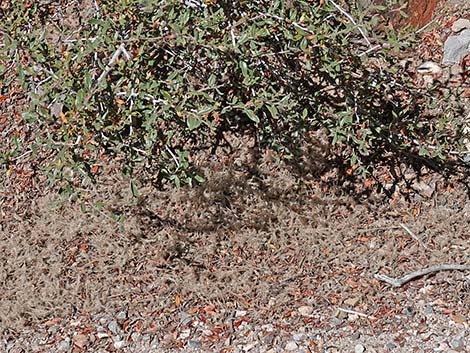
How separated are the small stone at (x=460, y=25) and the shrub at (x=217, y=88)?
0.54m

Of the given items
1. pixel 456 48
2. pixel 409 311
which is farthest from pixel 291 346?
pixel 456 48

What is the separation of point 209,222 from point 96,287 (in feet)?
2.41

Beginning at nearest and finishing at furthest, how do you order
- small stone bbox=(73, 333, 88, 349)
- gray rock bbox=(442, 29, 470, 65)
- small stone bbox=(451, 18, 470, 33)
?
1. small stone bbox=(73, 333, 88, 349)
2. gray rock bbox=(442, 29, 470, 65)
3. small stone bbox=(451, 18, 470, 33)

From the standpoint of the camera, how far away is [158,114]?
350cm

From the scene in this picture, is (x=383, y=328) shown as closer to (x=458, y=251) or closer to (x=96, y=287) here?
(x=458, y=251)

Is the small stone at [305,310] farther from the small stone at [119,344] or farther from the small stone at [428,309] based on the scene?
the small stone at [119,344]

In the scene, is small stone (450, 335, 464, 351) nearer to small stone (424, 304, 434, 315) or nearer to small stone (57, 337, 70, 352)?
small stone (424, 304, 434, 315)

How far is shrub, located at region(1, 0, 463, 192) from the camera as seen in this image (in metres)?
3.55

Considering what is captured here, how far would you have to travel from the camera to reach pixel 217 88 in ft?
12.6

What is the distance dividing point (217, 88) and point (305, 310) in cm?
122

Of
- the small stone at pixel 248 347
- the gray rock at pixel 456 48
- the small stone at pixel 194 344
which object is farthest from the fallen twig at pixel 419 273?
the gray rock at pixel 456 48

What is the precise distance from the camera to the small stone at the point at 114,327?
3.91m

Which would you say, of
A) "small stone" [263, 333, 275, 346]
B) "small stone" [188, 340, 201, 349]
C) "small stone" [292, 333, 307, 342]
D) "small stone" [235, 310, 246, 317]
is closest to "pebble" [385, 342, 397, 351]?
"small stone" [292, 333, 307, 342]

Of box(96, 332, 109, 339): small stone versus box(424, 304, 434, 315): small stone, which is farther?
box(96, 332, 109, 339): small stone
